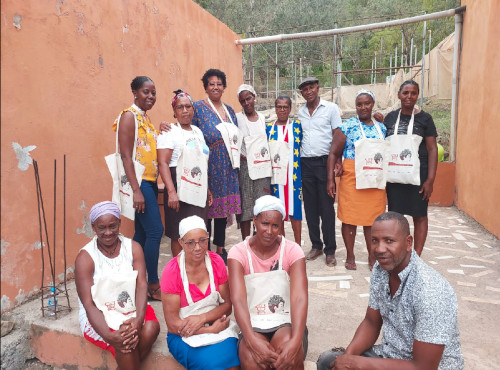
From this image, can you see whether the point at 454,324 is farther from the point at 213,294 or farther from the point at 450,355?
the point at 213,294

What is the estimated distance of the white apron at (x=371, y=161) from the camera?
3.63m

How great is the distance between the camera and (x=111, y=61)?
13.2ft

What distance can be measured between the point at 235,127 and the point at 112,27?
1.72 m

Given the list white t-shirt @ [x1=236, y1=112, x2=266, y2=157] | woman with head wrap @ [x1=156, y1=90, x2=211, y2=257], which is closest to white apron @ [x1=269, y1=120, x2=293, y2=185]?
white t-shirt @ [x1=236, y1=112, x2=266, y2=157]

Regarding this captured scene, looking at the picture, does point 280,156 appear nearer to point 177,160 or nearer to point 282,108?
point 282,108

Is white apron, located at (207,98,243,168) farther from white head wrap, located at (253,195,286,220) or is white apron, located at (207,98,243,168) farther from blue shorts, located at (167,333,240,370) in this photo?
blue shorts, located at (167,333,240,370)

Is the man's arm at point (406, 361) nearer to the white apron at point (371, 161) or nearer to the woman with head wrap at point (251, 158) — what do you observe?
the white apron at point (371, 161)

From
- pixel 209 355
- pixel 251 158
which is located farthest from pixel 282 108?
pixel 209 355

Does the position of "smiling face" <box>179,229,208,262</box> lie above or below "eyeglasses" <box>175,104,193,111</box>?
below

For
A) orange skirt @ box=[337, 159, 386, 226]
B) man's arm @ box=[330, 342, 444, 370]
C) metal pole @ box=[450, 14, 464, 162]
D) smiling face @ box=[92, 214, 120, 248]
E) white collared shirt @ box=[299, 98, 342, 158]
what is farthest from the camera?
metal pole @ box=[450, 14, 464, 162]

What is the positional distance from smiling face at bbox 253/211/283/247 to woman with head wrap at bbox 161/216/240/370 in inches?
14.1

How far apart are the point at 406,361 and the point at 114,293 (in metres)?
1.72

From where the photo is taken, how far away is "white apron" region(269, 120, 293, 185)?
156 inches

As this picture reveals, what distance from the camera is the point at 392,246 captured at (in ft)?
6.13
